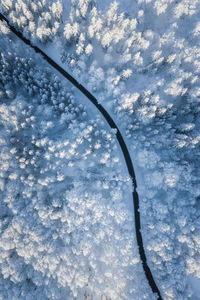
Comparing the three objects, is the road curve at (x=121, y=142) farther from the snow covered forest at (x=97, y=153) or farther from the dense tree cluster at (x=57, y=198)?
the dense tree cluster at (x=57, y=198)

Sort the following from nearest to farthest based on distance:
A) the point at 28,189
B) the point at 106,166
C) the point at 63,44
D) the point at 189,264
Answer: the point at 189,264
the point at 28,189
the point at 106,166
the point at 63,44

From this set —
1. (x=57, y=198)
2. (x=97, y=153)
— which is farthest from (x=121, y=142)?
(x=57, y=198)

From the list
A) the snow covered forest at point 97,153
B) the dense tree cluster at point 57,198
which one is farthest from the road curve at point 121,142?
the dense tree cluster at point 57,198

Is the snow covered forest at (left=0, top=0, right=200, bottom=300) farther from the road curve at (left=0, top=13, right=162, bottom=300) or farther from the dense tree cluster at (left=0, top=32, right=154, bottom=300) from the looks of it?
the road curve at (left=0, top=13, right=162, bottom=300)

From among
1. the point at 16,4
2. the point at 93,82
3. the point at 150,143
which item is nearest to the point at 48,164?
the point at 93,82

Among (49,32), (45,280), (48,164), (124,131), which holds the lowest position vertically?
(45,280)

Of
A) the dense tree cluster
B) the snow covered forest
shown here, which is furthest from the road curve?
the dense tree cluster

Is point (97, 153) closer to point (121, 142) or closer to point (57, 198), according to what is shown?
point (121, 142)

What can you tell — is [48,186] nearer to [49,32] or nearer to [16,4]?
[49,32]
